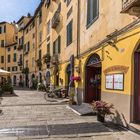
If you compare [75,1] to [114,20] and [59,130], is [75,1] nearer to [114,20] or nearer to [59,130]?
[114,20]

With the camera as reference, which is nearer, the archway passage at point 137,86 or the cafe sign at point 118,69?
the archway passage at point 137,86

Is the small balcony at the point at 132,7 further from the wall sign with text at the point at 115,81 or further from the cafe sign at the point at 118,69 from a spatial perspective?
the wall sign with text at the point at 115,81

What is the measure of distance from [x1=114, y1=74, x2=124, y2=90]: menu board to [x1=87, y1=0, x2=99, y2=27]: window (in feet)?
14.6

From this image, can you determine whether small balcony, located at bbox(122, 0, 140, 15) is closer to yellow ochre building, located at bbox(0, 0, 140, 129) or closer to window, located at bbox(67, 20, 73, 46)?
yellow ochre building, located at bbox(0, 0, 140, 129)

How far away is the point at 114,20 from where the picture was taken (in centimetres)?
1175

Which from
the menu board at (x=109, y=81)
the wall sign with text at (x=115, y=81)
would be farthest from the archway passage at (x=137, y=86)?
the menu board at (x=109, y=81)

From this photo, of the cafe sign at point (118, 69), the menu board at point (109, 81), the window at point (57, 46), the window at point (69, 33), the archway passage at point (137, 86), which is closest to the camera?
the archway passage at point (137, 86)

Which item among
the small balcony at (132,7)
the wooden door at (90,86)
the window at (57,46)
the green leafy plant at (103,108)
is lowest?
the green leafy plant at (103,108)

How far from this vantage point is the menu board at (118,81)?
10.6 meters

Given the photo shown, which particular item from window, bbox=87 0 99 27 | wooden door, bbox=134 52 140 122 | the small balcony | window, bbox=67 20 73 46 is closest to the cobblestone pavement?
wooden door, bbox=134 52 140 122

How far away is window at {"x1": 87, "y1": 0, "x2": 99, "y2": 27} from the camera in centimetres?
1496

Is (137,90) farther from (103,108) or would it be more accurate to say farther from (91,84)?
(91,84)

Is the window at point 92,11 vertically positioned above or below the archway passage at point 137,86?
above

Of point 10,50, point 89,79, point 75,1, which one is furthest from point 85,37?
→ point 10,50
